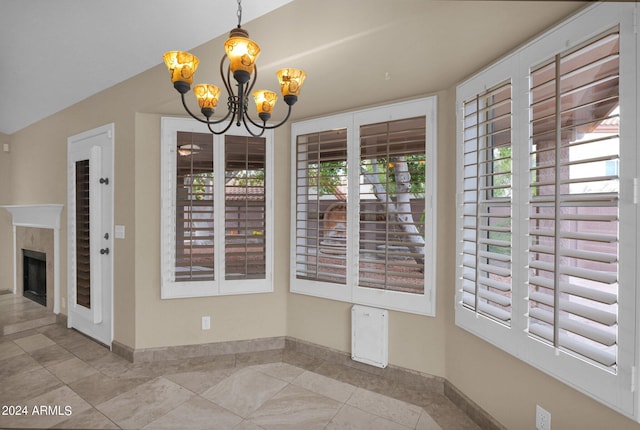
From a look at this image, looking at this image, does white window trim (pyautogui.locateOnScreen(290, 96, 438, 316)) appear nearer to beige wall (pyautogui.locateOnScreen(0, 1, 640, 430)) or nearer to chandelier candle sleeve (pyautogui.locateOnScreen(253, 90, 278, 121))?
beige wall (pyautogui.locateOnScreen(0, 1, 640, 430))

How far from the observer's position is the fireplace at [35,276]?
423 cm

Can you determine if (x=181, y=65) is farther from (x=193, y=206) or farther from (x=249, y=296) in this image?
(x=249, y=296)

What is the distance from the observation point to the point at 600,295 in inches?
49.1

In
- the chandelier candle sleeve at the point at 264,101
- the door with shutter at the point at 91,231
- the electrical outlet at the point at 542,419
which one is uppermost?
the chandelier candle sleeve at the point at 264,101

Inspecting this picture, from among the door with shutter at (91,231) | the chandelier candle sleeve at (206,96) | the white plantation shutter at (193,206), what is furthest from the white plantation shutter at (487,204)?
the door with shutter at (91,231)

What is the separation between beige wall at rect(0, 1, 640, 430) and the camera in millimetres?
2111

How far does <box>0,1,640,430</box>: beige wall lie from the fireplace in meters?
1.88

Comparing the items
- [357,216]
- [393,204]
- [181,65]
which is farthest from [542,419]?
[181,65]

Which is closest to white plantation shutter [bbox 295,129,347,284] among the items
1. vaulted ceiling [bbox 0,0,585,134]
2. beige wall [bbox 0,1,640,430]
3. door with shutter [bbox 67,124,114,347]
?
beige wall [bbox 0,1,640,430]

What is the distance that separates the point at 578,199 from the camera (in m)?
1.37

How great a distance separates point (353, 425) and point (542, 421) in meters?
1.04

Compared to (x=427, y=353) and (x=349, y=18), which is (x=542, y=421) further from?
(x=349, y=18)

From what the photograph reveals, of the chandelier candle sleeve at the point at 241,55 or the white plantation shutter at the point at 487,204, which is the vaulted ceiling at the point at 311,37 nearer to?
the white plantation shutter at the point at 487,204

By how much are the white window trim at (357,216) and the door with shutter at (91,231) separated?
1.77 metres
